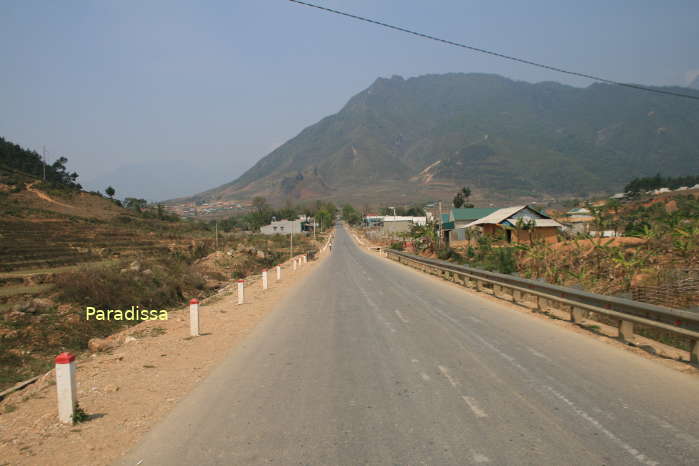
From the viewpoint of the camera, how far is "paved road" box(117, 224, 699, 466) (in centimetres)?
429

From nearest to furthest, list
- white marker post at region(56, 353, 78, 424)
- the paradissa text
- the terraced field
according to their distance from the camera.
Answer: white marker post at region(56, 353, 78, 424) → the paradissa text → the terraced field

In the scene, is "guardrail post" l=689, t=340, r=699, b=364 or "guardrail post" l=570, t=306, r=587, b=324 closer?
"guardrail post" l=689, t=340, r=699, b=364

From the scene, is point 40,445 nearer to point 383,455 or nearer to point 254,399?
point 254,399

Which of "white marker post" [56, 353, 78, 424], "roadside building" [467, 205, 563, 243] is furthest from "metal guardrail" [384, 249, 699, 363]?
"roadside building" [467, 205, 563, 243]

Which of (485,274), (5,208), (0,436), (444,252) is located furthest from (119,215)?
(0,436)

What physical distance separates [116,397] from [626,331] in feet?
28.6

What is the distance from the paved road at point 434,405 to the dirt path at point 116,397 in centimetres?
39

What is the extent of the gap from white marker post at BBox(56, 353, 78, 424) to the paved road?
116cm

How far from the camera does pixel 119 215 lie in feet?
242

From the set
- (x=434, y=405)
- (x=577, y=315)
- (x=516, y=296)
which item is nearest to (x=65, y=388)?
(x=434, y=405)

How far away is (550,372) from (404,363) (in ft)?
6.92

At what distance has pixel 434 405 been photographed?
545 centimetres

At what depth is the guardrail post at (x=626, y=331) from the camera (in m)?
8.80

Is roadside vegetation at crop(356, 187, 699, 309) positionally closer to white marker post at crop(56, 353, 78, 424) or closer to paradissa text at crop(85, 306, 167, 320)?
white marker post at crop(56, 353, 78, 424)
